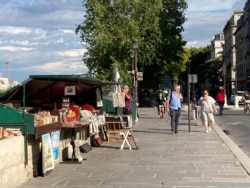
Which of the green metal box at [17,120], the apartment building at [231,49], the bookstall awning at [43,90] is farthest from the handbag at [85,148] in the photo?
the apartment building at [231,49]

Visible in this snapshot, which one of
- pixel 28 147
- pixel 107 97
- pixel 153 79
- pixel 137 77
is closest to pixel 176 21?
pixel 153 79

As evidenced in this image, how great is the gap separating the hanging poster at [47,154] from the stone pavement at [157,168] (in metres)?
0.18

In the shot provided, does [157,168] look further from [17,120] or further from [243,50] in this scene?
[243,50]

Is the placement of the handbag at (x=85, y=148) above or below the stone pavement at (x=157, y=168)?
above

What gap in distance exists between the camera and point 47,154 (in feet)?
32.4

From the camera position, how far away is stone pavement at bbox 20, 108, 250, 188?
9180 mm

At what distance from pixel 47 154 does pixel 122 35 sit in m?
37.2

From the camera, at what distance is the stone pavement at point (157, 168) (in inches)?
361

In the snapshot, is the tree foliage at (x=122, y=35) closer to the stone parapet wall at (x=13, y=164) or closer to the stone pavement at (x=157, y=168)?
the stone pavement at (x=157, y=168)

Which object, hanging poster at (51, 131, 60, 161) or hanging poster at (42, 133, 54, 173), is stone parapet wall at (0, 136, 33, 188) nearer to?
hanging poster at (42, 133, 54, 173)

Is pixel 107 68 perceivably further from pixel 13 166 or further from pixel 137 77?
pixel 13 166

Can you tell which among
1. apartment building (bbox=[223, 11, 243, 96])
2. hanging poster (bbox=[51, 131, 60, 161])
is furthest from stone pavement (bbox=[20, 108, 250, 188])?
apartment building (bbox=[223, 11, 243, 96])

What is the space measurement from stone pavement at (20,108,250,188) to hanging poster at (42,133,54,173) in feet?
0.58

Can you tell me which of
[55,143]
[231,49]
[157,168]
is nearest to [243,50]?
[231,49]
